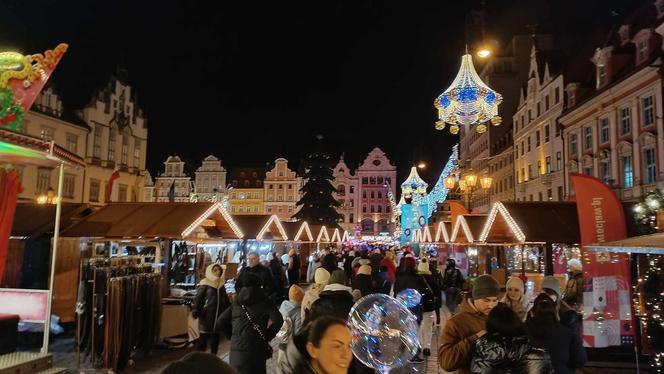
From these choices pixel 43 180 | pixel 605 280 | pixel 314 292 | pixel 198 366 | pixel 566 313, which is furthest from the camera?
pixel 43 180

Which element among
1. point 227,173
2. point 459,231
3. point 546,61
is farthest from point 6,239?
point 227,173

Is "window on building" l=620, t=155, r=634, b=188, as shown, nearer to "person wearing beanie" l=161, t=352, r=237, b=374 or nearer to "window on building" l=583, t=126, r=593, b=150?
"window on building" l=583, t=126, r=593, b=150

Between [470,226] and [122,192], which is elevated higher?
[122,192]

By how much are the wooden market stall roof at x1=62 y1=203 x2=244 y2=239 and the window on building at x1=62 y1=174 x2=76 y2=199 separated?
26.5 m

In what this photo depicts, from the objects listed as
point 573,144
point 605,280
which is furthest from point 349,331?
point 573,144

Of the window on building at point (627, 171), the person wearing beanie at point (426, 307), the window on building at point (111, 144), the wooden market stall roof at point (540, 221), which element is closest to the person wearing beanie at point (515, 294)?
the person wearing beanie at point (426, 307)

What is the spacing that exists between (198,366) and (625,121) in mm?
29162

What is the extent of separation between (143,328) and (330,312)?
533 centimetres

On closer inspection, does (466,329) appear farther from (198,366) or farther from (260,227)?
(260,227)

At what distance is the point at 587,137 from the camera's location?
30.8m

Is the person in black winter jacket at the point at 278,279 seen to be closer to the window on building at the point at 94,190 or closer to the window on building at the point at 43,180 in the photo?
the window on building at the point at 43,180

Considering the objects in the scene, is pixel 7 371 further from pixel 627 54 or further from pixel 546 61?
pixel 546 61

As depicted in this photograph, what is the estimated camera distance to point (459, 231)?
688 inches

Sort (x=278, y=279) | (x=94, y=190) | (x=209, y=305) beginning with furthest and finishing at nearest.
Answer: (x=94, y=190) → (x=278, y=279) → (x=209, y=305)
